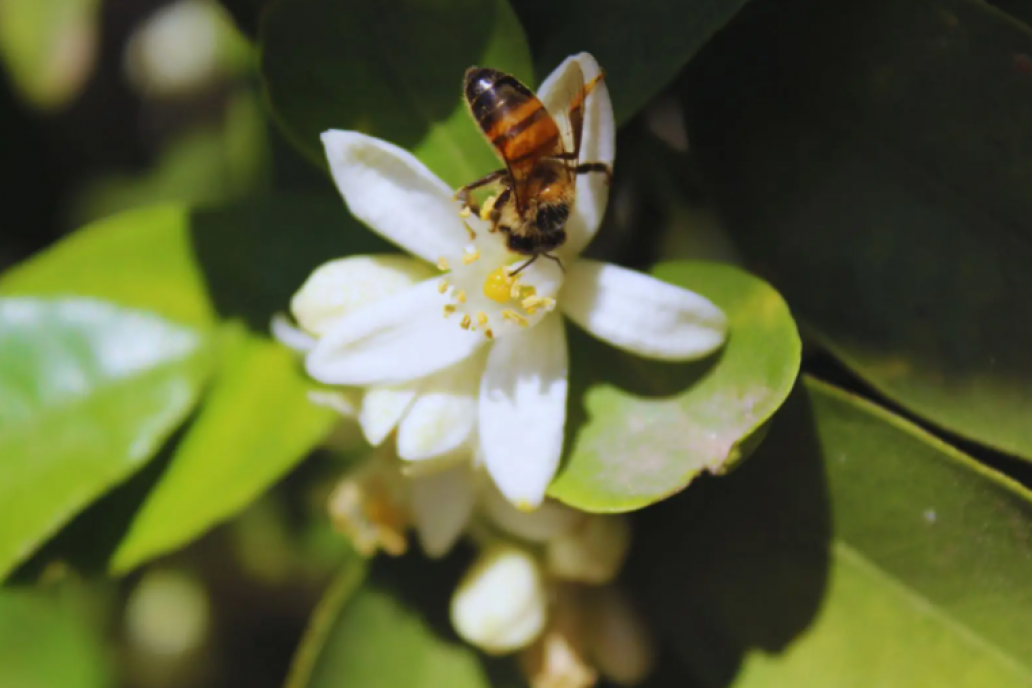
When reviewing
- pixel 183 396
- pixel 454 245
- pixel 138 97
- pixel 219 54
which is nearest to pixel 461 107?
pixel 454 245

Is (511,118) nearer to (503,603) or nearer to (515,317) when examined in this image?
(515,317)

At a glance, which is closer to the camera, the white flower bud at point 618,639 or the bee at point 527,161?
the bee at point 527,161

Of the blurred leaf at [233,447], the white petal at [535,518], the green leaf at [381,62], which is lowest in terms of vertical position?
the white petal at [535,518]

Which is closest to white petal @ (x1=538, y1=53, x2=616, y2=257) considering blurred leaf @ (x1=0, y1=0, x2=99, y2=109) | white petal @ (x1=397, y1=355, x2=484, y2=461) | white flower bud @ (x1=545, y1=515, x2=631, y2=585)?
white petal @ (x1=397, y1=355, x2=484, y2=461)

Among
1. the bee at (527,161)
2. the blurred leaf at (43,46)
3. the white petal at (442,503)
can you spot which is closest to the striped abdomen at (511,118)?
the bee at (527,161)

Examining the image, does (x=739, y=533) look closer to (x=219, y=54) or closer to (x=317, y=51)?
(x=317, y=51)

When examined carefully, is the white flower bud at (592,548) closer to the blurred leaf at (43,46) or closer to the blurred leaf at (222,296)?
the blurred leaf at (222,296)
